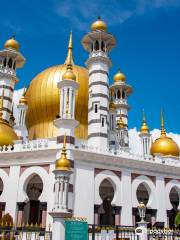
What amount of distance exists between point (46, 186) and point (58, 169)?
633cm

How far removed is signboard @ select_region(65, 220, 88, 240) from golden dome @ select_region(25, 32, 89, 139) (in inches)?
616

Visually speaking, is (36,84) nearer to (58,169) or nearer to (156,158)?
(156,158)

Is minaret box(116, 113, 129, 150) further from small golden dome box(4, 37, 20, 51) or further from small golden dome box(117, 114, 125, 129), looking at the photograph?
small golden dome box(4, 37, 20, 51)

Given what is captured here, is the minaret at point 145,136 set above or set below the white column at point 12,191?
above

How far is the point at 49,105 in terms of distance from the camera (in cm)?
2769

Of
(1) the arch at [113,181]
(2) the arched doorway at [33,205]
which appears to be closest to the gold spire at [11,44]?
(2) the arched doorway at [33,205]

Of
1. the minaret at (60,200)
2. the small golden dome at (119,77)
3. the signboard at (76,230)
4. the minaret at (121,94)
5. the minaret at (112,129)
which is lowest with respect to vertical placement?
the signboard at (76,230)

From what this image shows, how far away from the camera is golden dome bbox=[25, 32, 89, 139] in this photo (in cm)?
2748

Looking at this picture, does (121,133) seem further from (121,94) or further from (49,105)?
(49,105)

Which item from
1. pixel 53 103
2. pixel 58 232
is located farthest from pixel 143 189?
pixel 58 232

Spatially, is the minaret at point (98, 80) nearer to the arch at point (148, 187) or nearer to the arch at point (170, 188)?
the arch at point (148, 187)

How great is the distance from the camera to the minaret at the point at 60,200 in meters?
11.6

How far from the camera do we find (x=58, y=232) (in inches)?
450

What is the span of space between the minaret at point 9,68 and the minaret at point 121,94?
11.0 m
